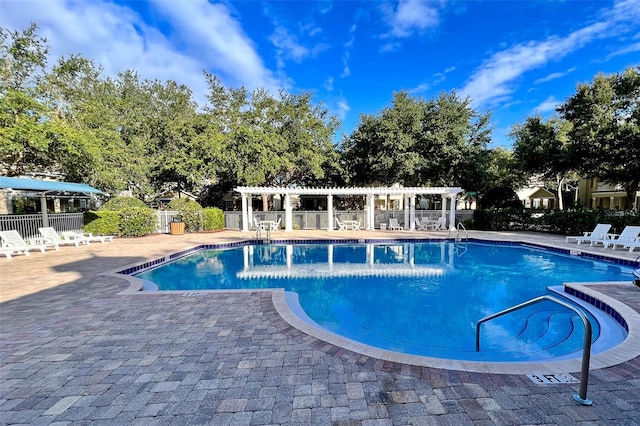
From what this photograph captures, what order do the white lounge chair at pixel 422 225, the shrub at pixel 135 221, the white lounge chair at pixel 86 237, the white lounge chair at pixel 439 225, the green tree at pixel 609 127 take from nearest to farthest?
the white lounge chair at pixel 86 237
the green tree at pixel 609 127
the shrub at pixel 135 221
the white lounge chair at pixel 439 225
the white lounge chair at pixel 422 225

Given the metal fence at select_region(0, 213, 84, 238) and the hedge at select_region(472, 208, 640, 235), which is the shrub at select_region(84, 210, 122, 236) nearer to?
the metal fence at select_region(0, 213, 84, 238)

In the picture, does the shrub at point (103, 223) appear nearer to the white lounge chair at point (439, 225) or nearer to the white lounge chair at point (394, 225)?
the white lounge chair at point (394, 225)

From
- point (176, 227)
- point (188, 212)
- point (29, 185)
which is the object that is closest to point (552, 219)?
point (188, 212)

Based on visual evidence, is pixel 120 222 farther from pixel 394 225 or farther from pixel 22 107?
pixel 394 225

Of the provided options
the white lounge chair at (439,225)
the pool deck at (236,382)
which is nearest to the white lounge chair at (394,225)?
the white lounge chair at (439,225)

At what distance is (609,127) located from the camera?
1221 centimetres

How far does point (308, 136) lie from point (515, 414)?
18567 millimetres

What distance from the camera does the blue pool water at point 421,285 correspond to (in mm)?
4441

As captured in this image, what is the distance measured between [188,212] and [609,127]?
20.2 metres

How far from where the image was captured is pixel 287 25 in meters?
12.4

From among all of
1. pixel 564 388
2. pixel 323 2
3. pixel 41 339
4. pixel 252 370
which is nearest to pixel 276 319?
pixel 252 370

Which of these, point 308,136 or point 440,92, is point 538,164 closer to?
point 440,92

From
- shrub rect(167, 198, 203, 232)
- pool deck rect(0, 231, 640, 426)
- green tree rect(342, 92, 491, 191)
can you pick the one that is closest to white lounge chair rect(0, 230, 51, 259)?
shrub rect(167, 198, 203, 232)

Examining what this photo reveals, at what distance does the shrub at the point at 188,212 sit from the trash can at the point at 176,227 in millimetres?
613
